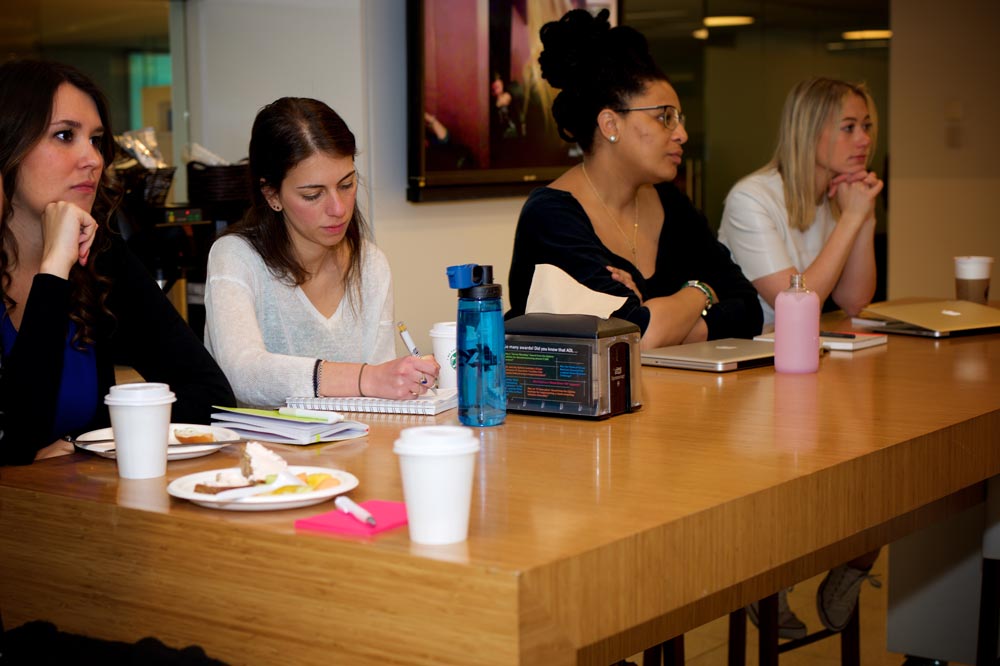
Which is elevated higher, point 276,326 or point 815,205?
point 815,205

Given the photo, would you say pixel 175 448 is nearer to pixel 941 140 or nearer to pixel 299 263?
pixel 299 263

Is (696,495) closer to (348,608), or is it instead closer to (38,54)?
(348,608)

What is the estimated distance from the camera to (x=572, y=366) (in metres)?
1.77

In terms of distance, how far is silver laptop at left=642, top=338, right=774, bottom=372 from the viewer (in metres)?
2.27

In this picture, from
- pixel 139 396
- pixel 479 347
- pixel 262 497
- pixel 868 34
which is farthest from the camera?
pixel 868 34

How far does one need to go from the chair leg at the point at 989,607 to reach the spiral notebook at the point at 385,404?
1289 millimetres

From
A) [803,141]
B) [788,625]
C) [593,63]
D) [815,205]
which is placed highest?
[593,63]

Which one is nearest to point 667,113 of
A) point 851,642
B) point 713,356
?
point 713,356

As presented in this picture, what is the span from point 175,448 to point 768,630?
139 cm

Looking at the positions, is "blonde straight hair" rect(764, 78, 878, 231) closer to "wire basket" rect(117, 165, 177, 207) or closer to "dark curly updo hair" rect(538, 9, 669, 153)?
"dark curly updo hair" rect(538, 9, 669, 153)

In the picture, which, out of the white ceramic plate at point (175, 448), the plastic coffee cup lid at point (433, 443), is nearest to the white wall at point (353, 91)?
the white ceramic plate at point (175, 448)

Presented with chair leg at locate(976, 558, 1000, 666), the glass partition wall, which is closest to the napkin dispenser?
chair leg at locate(976, 558, 1000, 666)

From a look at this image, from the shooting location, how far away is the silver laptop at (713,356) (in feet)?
7.45

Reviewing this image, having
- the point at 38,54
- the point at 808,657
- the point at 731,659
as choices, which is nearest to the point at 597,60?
the point at 731,659
